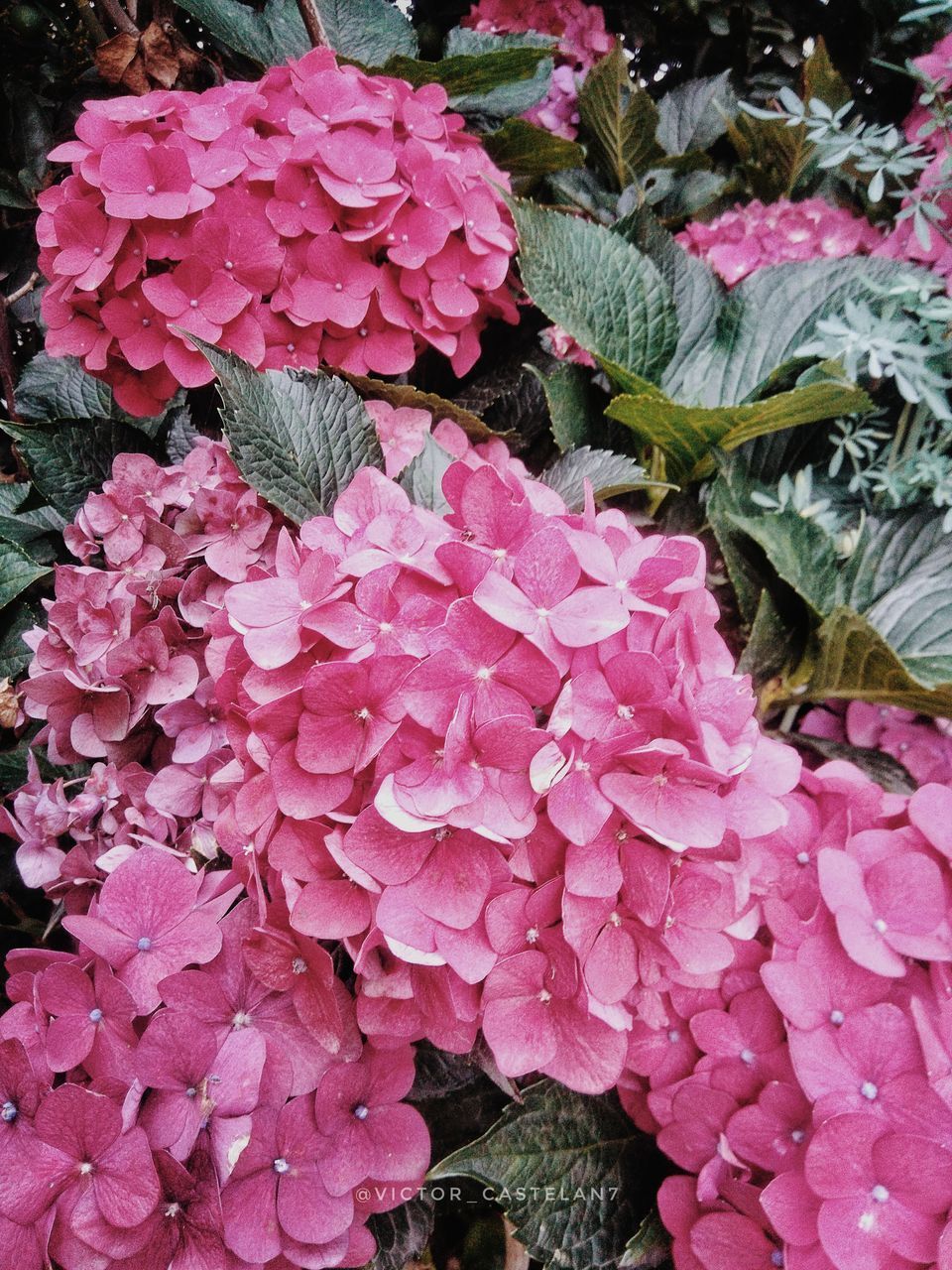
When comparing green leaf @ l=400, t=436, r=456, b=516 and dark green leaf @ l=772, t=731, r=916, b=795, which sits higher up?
green leaf @ l=400, t=436, r=456, b=516

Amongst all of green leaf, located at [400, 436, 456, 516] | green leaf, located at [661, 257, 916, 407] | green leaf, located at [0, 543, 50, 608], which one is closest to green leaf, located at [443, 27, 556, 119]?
green leaf, located at [661, 257, 916, 407]

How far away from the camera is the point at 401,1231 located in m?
0.64

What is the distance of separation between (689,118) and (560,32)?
247mm

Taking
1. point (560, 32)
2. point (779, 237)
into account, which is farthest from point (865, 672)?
point (560, 32)

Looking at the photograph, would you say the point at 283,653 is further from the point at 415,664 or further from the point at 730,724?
the point at 730,724

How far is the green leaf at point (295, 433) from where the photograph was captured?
0.68 m

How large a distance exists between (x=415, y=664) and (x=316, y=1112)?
0.28 m

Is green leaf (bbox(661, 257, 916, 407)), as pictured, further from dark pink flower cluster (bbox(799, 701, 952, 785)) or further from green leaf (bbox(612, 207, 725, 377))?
dark pink flower cluster (bbox(799, 701, 952, 785))

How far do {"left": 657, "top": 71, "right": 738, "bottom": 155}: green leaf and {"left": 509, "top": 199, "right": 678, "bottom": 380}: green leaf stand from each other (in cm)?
48

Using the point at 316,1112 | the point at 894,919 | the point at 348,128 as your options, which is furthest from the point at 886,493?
the point at 316,1112

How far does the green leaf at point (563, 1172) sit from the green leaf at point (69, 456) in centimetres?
72

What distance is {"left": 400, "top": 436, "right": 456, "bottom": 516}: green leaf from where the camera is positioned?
2.43 ft

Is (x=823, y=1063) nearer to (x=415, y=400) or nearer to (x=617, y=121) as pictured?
(x=415, y=400)

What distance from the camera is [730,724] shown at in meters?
0.51
